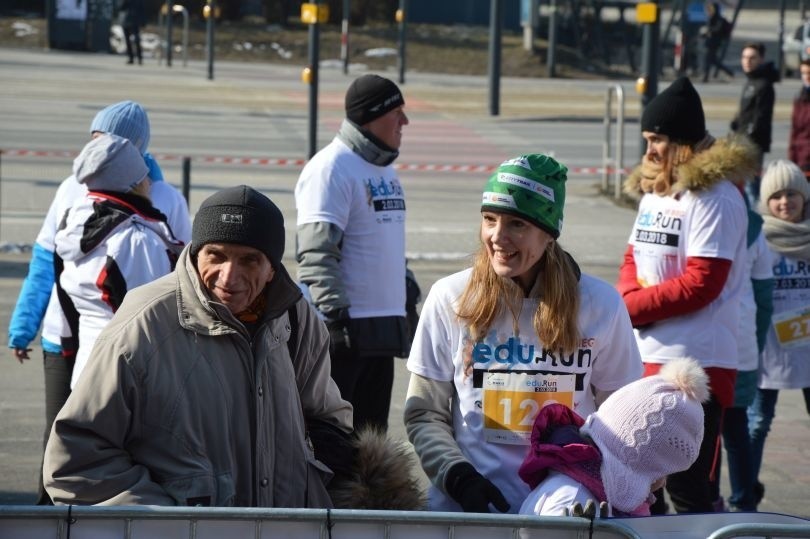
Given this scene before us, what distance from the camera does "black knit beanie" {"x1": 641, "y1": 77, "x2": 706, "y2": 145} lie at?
17.7 feet

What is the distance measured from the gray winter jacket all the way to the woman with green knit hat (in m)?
0.52

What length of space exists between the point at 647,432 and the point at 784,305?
3.93 m

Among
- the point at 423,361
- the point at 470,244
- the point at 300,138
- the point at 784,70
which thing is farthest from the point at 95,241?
the point at 784,70

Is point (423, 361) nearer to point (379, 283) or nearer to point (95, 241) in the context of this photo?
point (95, 241)

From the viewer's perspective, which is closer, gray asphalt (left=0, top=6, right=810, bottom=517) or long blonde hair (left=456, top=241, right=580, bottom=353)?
long blonde hair (left=456, top=241, right=580, bottom=353)

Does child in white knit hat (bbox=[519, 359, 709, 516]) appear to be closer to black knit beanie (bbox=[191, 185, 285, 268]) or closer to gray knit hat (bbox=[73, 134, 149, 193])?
black knit beanie (bbox=[191, 185, 285, 268])

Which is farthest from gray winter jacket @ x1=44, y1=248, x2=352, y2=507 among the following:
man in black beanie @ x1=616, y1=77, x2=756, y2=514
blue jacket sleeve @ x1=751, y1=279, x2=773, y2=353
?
blue jacket sleeve @ x1=751, y1=279, x2=773, y2=353

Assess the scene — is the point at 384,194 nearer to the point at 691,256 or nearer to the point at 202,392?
the point at 691,256

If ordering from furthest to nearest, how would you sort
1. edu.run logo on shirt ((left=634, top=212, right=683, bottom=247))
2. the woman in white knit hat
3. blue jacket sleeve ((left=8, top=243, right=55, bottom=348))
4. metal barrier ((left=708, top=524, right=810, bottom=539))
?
1. the woman in white knit hat
2. blue jacket sleeve ((left=8, top=243, right=55, bottom=348))
3. edu.run logo on shirt ((left=634, top=212, right=683, bottom=247))
4. metal barrier ((left=708, top=524, right=810, bottom=539))

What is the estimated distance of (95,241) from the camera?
503 cm

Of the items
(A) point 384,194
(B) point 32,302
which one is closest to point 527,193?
(A) point 384,194

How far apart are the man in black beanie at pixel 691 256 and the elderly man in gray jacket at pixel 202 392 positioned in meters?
2.22

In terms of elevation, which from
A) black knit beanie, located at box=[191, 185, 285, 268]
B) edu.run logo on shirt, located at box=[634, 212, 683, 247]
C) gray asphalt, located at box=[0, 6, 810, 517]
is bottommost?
gray asphalt, located at box=[0, 6, 810, 517]

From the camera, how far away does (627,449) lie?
337 cm
